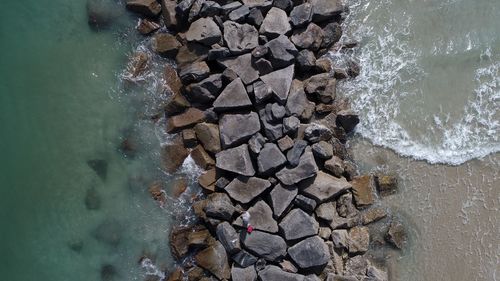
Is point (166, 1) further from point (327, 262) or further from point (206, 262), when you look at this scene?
point (327, 262)

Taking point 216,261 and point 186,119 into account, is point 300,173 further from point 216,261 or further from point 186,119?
point 186,119

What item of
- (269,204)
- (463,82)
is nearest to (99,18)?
(269,204)

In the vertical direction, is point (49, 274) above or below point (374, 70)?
below

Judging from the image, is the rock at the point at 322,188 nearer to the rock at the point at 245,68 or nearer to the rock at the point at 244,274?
the rock at the point at 244,274

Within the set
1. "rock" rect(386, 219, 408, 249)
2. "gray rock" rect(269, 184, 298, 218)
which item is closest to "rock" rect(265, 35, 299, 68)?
"gray rock" rect(269, 184, 298, 218)

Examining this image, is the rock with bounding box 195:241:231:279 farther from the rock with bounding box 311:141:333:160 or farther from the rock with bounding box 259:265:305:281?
the rock with bounding box 311:141:333:160

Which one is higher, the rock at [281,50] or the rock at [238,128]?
the rock at [281,50]

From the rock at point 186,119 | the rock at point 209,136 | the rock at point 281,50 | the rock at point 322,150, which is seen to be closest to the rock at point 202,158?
the rock at point 209,136
